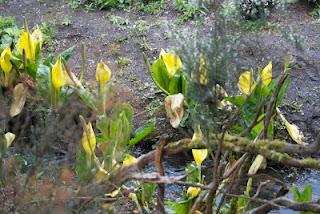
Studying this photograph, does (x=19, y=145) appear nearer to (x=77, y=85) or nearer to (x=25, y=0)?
(x=77, y=85)

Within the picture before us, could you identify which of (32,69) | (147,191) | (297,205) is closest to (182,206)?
(147,191)

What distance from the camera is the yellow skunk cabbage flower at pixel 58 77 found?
4.04 meters

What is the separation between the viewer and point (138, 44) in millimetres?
5562

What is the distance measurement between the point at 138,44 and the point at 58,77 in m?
1.61

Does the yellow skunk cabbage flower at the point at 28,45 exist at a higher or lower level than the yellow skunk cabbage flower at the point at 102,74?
higher

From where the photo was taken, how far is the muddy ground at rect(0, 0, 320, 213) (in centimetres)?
461

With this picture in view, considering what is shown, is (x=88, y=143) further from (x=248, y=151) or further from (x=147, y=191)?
(x=248, y=151)

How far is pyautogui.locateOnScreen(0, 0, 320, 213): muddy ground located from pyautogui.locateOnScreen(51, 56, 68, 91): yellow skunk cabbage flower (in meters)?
0.42

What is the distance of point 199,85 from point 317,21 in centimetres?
385

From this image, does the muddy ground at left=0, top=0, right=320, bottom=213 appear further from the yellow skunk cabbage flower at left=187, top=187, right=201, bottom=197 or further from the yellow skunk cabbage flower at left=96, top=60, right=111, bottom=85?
the yellow skunk cabbage flower at left=187, top=187, right=201, bottom=197

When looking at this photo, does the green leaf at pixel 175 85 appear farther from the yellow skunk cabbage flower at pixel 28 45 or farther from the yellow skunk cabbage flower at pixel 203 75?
the yellow skunk cabbage flower at pixel 203 75

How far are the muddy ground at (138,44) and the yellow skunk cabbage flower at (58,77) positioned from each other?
0.42 m

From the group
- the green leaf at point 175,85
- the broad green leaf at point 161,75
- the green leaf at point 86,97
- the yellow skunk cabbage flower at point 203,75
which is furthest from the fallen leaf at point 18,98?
the yellow skunk cabbage flower at point 203,75

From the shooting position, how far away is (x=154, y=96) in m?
4.80
